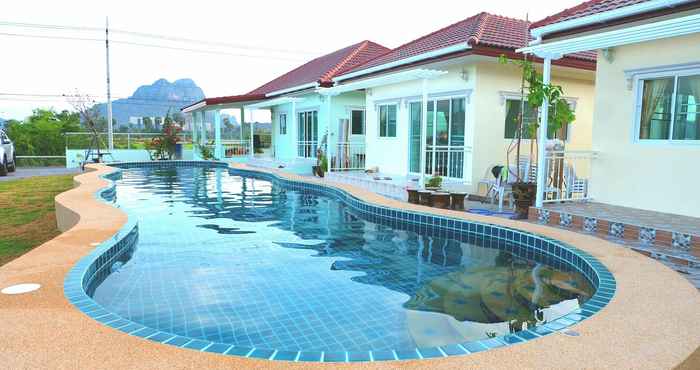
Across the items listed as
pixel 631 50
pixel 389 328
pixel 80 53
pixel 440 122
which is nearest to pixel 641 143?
pixel 631 50

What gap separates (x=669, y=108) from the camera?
684 cm

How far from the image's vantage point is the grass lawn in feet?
20.5

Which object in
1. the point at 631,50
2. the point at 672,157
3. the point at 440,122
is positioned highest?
the point at 631,50

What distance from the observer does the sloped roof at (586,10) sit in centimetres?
655

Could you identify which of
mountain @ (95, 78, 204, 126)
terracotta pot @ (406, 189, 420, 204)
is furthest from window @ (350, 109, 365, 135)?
mountain @ (95, 78, 204, 126)

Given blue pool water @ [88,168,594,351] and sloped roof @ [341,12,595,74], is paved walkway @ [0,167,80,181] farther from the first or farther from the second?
sloped roof @ [341,12,595,74]

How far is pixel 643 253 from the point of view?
5.29 metres

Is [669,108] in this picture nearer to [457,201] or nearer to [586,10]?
[586,10]

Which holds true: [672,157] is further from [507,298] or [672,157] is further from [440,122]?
[440,122]

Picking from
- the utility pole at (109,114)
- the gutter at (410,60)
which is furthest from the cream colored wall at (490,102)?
the utility pole at (109,114)

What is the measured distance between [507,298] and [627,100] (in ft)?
16.0

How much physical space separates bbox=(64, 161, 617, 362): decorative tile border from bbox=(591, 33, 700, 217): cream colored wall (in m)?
2.64

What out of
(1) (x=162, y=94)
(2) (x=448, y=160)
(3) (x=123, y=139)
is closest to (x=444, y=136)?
(2) (x=448, y=160)

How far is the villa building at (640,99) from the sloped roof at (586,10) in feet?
0.07
